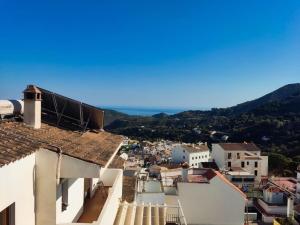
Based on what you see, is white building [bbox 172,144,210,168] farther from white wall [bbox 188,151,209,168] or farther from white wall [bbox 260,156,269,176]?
white wall [bbox 260,156,269,176]

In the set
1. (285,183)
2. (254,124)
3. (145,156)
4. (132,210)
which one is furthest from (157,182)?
(254,124)

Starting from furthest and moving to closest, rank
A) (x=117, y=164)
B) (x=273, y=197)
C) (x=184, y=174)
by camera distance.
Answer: (x=273, y=197)
(x=184, y=174)
(x=117, y=164)

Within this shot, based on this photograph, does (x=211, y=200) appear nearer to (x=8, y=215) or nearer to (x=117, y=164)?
(x=117, y=164)

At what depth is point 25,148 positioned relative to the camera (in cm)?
611

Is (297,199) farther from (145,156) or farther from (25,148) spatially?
(145,156)

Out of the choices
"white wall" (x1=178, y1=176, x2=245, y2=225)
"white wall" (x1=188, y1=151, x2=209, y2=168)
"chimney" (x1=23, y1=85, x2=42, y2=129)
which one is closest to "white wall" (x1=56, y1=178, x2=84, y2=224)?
"chimney" (x1=23, y1=85, x2=42, y2=129)

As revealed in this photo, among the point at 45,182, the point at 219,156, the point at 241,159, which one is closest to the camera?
the point at 45,182

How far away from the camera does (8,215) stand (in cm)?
565

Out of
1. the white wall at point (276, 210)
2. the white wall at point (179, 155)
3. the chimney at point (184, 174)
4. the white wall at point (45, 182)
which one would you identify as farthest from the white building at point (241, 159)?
the white wall at point (45, 182)

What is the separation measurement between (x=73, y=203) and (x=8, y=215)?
316 cm

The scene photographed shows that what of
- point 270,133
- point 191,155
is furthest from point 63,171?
point 270,133

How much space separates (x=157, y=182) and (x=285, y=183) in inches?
1126

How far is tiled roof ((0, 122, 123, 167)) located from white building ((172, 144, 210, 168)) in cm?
6269

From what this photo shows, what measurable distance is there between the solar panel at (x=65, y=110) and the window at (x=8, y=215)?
16.3 feet
